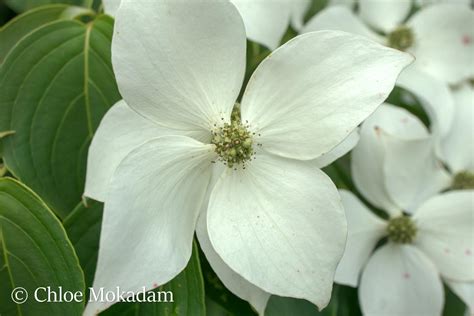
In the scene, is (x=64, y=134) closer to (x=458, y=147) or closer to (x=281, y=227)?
(x=281, y=227)

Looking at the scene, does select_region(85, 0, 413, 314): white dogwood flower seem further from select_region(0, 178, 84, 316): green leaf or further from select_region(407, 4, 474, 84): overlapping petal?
select_region(407, 4, 474, 84): overlapping petal

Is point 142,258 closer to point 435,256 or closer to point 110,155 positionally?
point 110,155

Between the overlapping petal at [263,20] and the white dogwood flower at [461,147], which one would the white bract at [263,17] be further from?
the white dogwood flower at [461,147]

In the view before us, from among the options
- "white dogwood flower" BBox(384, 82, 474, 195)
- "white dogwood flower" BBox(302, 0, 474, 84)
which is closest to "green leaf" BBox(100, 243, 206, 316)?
"white dogwood flower" BBox(384, 82, 474, 195)

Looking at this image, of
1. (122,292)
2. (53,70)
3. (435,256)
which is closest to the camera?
(122,292)

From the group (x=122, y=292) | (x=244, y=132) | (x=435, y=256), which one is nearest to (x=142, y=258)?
(x=122, y=292)

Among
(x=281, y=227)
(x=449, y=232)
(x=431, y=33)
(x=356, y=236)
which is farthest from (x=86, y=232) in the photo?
(x=431, y=33)

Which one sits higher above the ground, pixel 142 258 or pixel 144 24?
pixel 144 24

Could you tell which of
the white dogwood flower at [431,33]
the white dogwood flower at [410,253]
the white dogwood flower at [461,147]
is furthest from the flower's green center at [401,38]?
the white dogwood flower at [410,253]
